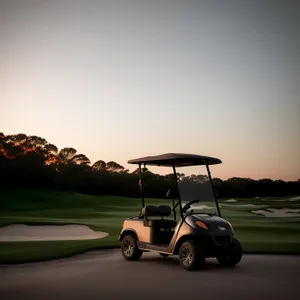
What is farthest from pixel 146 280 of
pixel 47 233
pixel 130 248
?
pixel 47 233

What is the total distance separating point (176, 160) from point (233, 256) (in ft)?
8.22

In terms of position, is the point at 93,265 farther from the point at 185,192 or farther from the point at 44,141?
the point at 44,141

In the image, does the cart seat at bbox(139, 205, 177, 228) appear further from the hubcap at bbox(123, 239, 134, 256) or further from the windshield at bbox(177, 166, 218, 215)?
the hubcap at bbox(123, 239, 134, 256)

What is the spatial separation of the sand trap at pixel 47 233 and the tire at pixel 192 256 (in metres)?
10.1

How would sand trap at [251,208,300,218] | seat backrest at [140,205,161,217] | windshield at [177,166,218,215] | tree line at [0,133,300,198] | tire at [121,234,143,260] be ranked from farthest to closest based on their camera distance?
tree line at [0,133,300,198], sand trap at [251,208,300,218], tire at [121,234,143,260], seat backrest at [140,205,161,217], windshield at [177,166,218,215]

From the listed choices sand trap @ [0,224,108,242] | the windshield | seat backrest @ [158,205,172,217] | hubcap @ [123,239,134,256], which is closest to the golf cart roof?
the windshield

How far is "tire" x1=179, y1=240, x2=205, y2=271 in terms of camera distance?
9.84 meters

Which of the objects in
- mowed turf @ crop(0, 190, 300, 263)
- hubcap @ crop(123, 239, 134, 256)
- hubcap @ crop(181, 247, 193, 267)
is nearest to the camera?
hubcap @ crop(181, 247, 193, 267)

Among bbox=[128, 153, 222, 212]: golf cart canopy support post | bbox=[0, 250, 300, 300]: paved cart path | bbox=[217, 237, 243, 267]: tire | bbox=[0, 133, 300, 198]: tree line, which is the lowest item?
bbox=[0, 250, 300, 300]: paved cart path

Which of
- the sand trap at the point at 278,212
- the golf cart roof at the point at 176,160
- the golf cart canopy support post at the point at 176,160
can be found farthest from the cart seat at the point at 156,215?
the sand trap at the point at 278,212

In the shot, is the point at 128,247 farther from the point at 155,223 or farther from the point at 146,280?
the point at 146,280

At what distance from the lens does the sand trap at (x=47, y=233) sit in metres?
20.2

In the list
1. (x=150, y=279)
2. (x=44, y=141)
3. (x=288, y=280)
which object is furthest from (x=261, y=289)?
(x=44, y=141)

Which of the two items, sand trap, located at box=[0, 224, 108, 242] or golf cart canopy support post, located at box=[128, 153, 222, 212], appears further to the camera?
sand trap, located at box=[0, 224, 108, 242]
